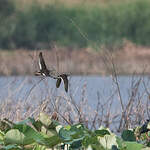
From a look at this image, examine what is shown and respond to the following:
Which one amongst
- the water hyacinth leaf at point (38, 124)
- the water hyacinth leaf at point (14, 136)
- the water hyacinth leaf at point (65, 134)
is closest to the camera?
the water hyacinth leaf at point (14, 136)

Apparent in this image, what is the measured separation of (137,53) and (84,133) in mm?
15699

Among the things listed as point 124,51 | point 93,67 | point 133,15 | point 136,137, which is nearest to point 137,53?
point 124,51

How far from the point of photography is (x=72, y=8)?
23594mm

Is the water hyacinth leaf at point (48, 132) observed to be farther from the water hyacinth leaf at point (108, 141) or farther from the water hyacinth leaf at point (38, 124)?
the water hyacinth leaf at point (108, 141)

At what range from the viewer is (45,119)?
338cm

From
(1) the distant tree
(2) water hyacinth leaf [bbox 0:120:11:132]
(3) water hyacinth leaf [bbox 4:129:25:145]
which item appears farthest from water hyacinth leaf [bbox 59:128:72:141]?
(1) the distant tree

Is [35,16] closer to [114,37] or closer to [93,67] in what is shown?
[114,37]

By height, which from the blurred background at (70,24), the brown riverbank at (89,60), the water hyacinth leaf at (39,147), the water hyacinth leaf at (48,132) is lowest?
the water hyacinth leaf at (39,147)

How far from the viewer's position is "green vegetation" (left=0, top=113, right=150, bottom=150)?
3109 millimetres

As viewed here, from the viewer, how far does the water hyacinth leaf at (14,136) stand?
309cm

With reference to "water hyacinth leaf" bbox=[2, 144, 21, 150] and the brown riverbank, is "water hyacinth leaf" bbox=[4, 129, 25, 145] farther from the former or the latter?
the brown riverbank

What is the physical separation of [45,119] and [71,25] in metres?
18.7

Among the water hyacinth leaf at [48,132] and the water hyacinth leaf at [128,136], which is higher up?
the water hyacinth leaf at [48,132]

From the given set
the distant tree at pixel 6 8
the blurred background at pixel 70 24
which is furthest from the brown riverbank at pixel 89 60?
the distant tree at pixel 6 8
